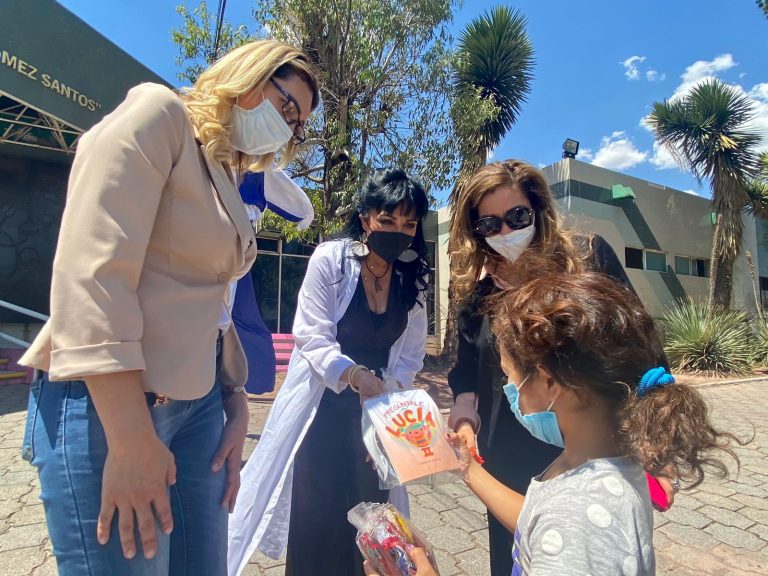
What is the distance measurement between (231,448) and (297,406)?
0.63 m

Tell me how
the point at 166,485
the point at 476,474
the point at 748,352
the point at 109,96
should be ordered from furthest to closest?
1. the point at 748,352
2. the point at 109,96
3. the point at 476,474
4. the point at 166,485

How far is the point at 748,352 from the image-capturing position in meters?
11.7

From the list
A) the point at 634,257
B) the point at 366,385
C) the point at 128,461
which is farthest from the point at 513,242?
the point at 634,257

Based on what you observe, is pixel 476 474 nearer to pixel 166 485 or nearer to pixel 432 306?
pixel 166 485

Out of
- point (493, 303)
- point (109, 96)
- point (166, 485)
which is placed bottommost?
point (166, 485)

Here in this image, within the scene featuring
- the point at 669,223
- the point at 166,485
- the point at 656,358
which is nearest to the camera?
the point at 166,485

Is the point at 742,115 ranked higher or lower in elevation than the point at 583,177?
higher

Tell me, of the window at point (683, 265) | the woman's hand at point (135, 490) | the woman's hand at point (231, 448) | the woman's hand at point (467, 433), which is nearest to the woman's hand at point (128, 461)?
the woman's hand at point (135, 490)

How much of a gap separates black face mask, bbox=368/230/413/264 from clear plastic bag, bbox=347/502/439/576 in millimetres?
1067

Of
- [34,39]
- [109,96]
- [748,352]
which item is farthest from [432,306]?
[34,39]

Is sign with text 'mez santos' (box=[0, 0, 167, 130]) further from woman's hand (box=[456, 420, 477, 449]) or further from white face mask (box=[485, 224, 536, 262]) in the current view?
woman's hand (box=[456, 420, 477, 449])

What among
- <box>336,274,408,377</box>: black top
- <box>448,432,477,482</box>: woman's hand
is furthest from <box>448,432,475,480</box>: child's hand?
<box>336,274,408,377</box>: black top

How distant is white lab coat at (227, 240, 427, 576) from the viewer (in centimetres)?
192

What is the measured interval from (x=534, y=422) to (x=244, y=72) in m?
1.23
